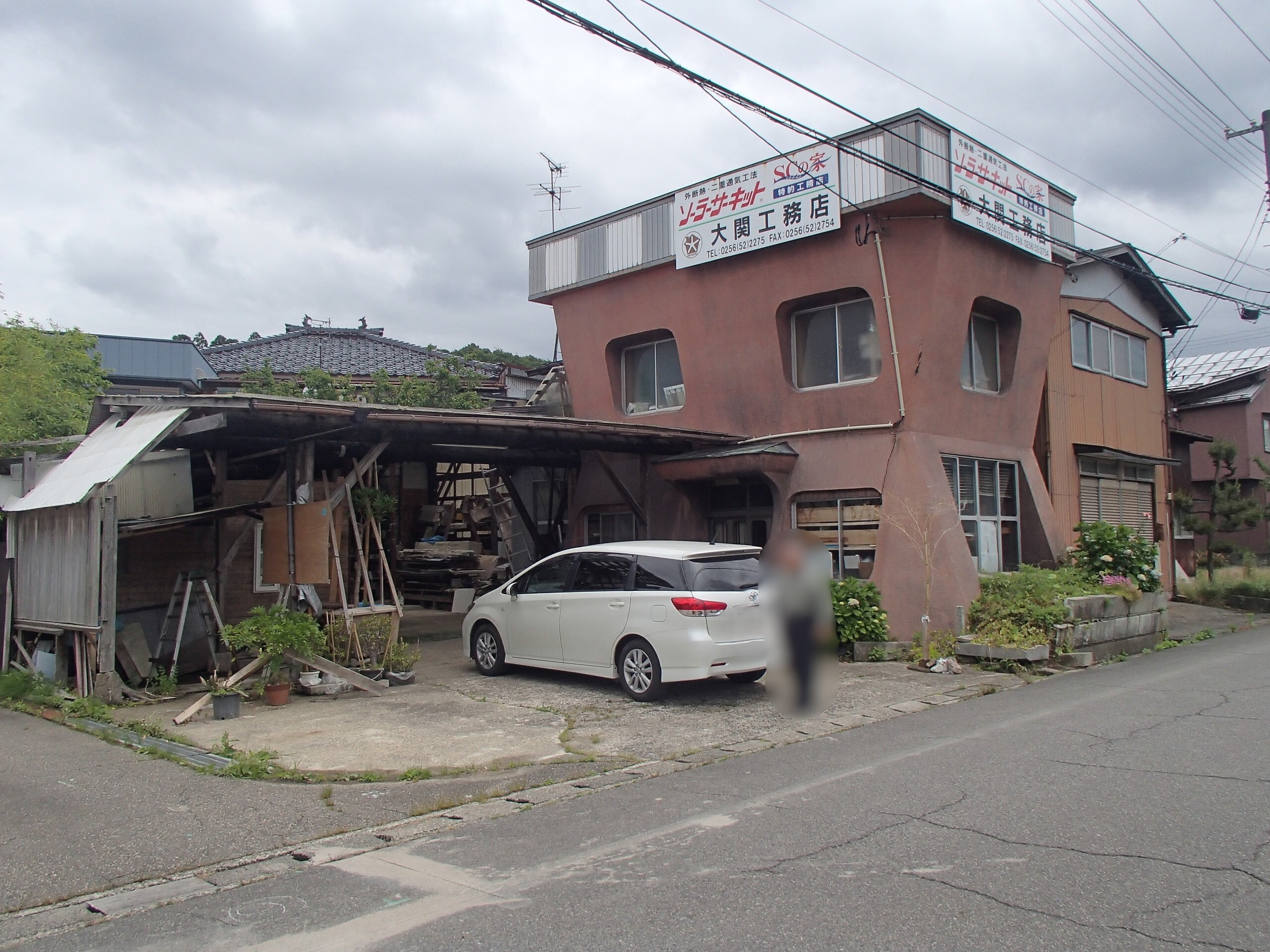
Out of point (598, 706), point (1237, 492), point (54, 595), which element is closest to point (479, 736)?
point (598, 706)

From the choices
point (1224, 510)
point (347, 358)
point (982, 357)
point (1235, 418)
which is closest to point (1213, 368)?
point (1235, 418)

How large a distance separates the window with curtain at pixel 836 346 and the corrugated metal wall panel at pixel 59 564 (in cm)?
Result: 1035

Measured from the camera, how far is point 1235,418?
3203 cm

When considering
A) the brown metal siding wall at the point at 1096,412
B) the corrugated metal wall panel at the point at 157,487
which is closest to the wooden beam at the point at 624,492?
the corrugated metal wall panel at the point at 157,487

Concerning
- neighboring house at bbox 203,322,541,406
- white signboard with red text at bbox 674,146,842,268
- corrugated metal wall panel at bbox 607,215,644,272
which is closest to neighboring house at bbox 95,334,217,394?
neighboring house at bbox 203,322,541,406

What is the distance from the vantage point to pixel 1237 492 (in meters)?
24.1

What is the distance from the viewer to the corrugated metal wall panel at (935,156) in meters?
13.8

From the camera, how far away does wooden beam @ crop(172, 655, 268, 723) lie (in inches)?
365

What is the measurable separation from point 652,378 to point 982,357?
582cm

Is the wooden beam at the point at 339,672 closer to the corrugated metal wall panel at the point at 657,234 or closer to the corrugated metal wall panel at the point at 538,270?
the corrugated metal wall panel at the point at 657,234

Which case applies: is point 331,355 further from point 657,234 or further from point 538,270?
point 657,234

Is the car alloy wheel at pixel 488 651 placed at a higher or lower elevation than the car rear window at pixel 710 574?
lower

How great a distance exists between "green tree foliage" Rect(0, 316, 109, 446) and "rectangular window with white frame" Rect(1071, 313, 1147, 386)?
1903 centimetres

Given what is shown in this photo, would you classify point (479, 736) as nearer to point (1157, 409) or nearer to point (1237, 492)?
point (1157, 409)
